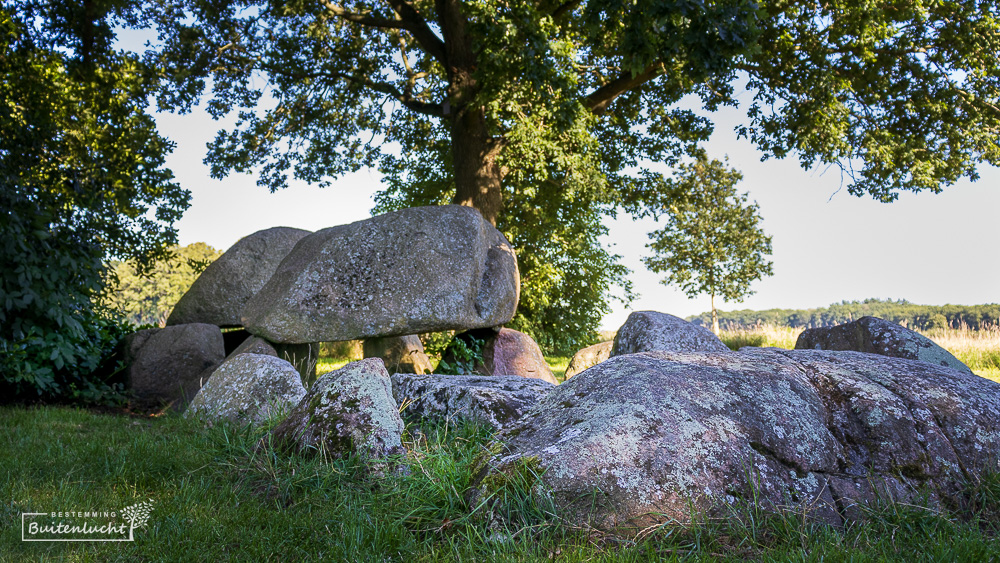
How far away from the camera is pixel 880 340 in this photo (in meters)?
8.79

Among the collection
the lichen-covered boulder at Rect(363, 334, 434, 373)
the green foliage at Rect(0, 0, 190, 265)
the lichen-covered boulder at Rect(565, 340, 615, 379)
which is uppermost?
the green foliage at Rect(0, 0, 190, 265)

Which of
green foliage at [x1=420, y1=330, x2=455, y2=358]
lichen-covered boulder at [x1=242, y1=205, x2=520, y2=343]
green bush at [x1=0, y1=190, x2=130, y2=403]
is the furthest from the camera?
green foliage at [x1=420, y1=330, x2=455, y2=358]

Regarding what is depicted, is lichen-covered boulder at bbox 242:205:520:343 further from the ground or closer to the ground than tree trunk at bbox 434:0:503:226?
closer to the ground

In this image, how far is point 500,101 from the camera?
11898mm

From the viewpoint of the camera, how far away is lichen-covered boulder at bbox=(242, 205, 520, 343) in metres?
9.11

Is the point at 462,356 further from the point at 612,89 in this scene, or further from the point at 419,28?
the point at 419,28

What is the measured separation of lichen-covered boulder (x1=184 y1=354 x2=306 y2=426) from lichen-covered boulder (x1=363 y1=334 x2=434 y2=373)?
13.2ft

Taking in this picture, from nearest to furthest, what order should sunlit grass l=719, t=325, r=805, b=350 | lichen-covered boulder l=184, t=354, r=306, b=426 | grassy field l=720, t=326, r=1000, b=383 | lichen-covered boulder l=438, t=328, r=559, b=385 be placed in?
lichen-covered boulder l=184, t=354, r=306, b=426 < lichen-covered boulder l=438, t=328, r=559, b=385 < grassy field l=720, t=326, r=1000, b=383 < sunlit grass l=719, t=325, r=805, b=350

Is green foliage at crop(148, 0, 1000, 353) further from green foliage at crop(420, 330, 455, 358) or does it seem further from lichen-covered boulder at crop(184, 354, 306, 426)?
lichen-covered boulder at crop(184, 354, 306, 426)

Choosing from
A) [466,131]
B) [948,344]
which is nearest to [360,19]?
[466,131]

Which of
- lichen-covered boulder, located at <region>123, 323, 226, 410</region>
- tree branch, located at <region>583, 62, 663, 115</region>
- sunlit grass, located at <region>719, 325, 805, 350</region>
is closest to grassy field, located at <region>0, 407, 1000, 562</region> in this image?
lichen-covered boulder, located at <region>123, 323, 226, 410</region>

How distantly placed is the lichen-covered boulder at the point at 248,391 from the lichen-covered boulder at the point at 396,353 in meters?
4.02

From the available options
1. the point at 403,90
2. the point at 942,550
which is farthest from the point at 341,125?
the point at 942,550

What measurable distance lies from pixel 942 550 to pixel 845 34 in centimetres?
1280
